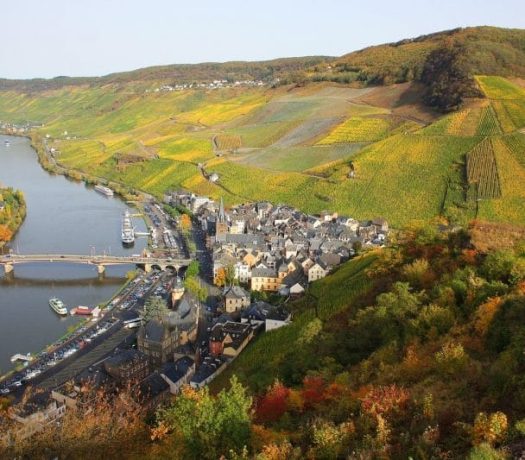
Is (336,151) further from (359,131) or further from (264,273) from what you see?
(264,273)

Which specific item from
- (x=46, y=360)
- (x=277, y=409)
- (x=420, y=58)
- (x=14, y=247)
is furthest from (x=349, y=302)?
(x=420, y=58)

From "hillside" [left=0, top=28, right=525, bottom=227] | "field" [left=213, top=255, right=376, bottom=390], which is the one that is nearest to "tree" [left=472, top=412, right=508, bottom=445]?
"field" [left=213, top=255, right=376, bottom=390]

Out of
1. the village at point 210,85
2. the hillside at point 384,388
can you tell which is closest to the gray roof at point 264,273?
the hillside at point 384,388

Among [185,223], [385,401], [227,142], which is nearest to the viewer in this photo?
[385,401]

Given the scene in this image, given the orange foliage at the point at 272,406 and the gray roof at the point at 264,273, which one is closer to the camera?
the orange foliage at the point at 272,406

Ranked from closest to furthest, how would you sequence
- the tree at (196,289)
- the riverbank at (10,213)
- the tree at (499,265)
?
the tree at (499,265) < the tree at (196,289) < the riverbank at (10,213)

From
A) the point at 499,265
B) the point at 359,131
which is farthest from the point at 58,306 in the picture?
the point at 359,131

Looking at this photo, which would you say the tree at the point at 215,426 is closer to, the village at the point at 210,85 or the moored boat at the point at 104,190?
the moored boat at the point at 104,190
